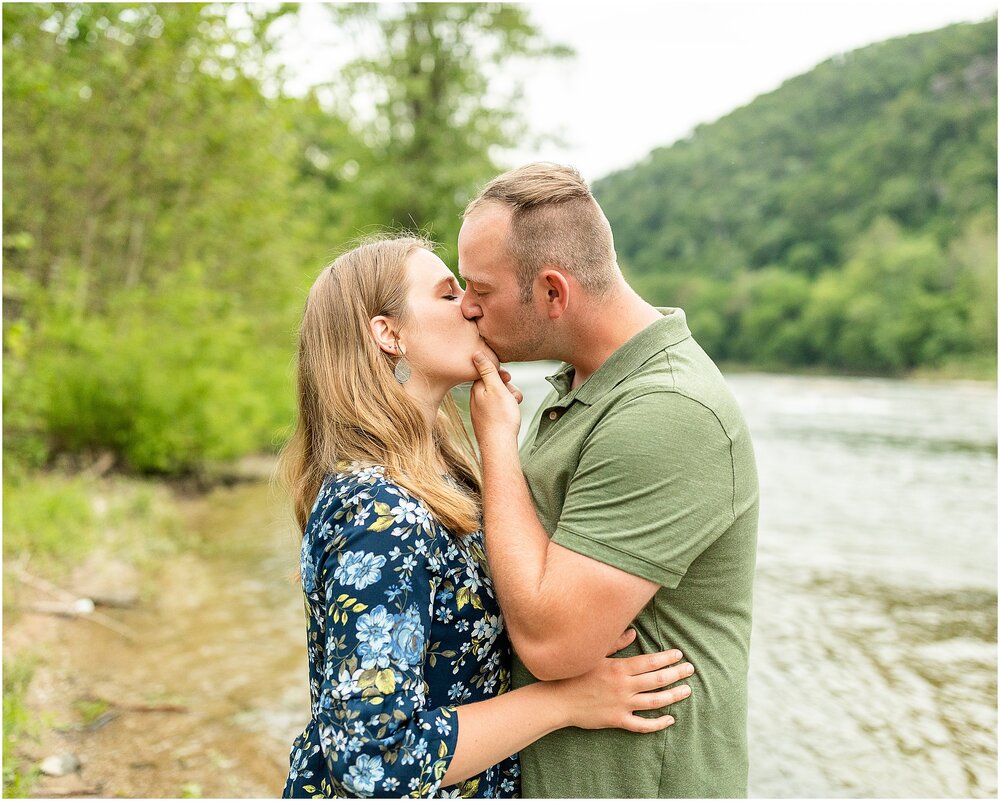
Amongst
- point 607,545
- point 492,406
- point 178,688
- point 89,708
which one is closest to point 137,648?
point 178,688

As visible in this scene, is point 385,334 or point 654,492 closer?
point 654,492

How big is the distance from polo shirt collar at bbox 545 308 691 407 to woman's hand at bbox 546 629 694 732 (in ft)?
1.87

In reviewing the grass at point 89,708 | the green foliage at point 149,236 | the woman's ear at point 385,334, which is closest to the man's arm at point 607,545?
the woman's ear at point 385,334

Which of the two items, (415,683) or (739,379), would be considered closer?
(415,683)

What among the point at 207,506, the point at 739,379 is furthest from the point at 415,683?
the point at 739,379

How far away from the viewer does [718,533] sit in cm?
205

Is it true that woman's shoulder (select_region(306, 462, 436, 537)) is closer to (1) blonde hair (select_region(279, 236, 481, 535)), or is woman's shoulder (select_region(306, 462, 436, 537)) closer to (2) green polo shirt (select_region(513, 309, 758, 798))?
(1) blonde hair (select_region(279, 236, 481, 535))

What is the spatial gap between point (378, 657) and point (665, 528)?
2.10 ft

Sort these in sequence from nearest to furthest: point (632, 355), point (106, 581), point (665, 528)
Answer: point (665, 528) < point (632, 355) < point (106, 581)

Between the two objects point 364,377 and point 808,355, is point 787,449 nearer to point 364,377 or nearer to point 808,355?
point 364,377

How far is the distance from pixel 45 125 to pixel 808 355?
51075 mm

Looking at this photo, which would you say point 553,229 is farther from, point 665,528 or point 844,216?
point 844,216

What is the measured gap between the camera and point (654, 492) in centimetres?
198

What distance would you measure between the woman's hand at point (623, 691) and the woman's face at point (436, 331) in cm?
80
